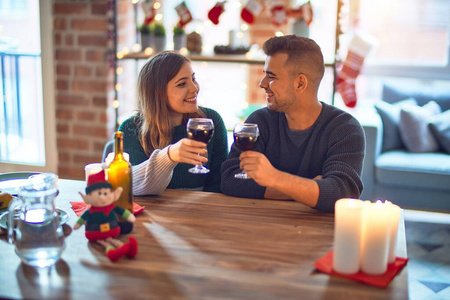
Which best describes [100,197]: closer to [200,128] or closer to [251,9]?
[200,128]

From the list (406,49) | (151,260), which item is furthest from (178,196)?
(406,49)

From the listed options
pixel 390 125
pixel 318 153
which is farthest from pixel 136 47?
pixel 318 153

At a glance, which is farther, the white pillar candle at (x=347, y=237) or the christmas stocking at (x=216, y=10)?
the christmas stocking at (x=216, y=10)

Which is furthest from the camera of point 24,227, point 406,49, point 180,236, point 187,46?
point 406,49

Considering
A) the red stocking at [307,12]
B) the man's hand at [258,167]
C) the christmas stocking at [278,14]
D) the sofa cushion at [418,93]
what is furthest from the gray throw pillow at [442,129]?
the man's hand at [258,167]

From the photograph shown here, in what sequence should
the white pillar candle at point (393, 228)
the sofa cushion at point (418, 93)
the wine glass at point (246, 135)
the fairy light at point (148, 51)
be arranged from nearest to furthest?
1. the white pillar candle at point (393, 228)
2. the wine glass at point (246, 135)
3. the fairy light at point (148, 51)
4. the sofa cushion at point (418, 93)

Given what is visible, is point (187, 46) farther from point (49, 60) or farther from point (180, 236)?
point (180, 236)

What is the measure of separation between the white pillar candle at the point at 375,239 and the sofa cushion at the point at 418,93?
280 cm

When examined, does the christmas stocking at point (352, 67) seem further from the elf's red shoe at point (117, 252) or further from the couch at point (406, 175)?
the elf's red shoe at point (117, 252)

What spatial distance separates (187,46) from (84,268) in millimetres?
2434

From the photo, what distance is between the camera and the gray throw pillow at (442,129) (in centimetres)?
362

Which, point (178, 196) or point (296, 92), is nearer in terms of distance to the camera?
point (178, 196)

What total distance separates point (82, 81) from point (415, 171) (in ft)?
7.03

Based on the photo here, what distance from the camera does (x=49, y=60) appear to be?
12.2ft
